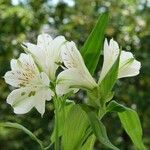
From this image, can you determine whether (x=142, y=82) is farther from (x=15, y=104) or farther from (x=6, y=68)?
(x=15, y=104)

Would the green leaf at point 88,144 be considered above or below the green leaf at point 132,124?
below

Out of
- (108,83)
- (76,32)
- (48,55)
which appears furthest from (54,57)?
(76,32)

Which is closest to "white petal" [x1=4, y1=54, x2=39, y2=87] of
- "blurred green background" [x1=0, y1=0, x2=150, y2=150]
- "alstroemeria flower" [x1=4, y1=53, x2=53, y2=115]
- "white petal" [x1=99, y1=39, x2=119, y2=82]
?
"alstroemeria flower" [x1=4, y1=53, x2=53, y2=115]

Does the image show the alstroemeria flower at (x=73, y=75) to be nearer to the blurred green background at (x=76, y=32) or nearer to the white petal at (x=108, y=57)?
the white petal at (x=108, y=57)

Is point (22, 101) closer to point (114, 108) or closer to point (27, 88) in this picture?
point (27, 88)

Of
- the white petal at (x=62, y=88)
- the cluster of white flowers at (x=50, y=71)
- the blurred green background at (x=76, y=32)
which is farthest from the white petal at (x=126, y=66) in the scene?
the blurred green background at (x=76, y=32)

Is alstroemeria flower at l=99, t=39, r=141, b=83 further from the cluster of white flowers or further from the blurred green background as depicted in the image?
the blurred green background
